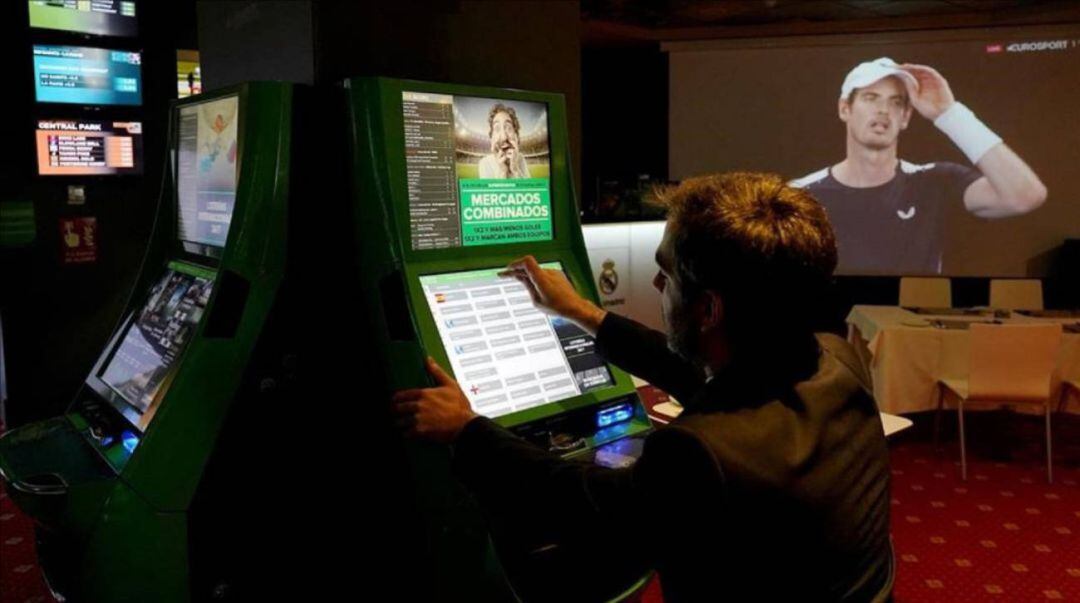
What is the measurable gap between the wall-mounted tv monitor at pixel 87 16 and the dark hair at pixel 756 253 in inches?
177

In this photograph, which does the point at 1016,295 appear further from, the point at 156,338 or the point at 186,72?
the point at 156,338

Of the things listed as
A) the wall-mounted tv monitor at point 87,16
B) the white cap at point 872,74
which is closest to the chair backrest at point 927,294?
the white cap at point 872,74

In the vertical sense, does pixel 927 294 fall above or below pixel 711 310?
below

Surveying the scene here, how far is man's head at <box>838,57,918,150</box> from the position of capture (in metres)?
6.91

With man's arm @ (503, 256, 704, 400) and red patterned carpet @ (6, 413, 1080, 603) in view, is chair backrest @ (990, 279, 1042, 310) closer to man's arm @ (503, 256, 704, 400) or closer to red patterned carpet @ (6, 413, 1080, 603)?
red patterned carpet @ (6, 413, 1080, 603)

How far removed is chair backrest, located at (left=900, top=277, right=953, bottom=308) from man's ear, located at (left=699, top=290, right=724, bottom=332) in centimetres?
526

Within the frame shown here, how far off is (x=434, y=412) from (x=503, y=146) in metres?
0.68

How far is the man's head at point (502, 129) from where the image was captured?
1.83 m

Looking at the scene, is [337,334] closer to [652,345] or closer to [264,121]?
[264,121]

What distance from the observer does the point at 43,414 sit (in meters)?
4.70

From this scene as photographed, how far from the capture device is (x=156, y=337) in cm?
178

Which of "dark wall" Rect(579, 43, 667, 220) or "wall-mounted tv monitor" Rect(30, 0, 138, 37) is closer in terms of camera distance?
"wall-mounted tv monitor" Rect(30, 0, 138, 37)

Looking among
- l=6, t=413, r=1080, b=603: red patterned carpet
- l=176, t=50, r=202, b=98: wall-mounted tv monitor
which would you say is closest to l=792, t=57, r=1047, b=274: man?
l=6, t=413, r=1080, b=603: red patterned carpet

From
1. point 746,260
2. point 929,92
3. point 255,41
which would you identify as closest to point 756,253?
point 746,260
